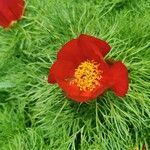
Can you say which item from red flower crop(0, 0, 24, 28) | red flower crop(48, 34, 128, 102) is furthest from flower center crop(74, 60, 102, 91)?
red flower crop(0, 0, 24, 28)

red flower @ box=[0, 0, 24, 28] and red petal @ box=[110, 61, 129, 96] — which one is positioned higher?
red flower @ box=[0, 0, 24, 28]

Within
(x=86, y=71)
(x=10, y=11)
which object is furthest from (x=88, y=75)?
(x=10, y=11)

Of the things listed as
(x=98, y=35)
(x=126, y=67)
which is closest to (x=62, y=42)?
(x=98, y=35)

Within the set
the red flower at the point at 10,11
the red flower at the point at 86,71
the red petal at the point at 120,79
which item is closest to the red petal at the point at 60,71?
the red flower at the point at 86,71

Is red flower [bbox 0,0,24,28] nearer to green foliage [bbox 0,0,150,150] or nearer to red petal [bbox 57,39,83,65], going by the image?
green foliage [bbox 0,0,150,150]

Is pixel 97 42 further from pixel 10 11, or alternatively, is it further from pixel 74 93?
pixel 10 11

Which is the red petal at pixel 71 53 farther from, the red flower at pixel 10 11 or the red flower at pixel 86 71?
the red flower at pixel 10 11

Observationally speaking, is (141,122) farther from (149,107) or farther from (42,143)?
(42,143)
